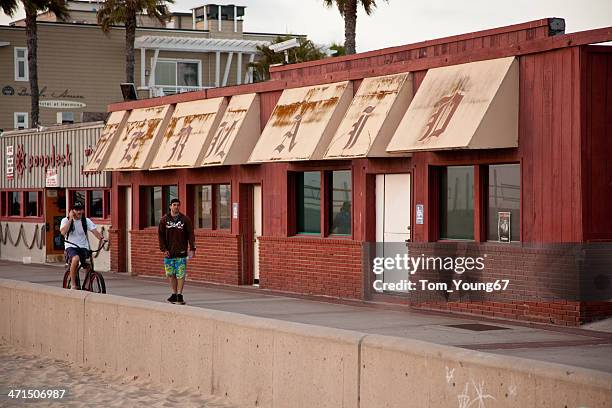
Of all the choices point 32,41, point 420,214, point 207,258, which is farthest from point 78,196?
point 32,41

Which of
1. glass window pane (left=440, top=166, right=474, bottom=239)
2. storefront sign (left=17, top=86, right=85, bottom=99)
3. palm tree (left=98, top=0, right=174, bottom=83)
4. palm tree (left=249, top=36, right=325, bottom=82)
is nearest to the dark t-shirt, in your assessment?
glass window pane (left=440, top=166, right=474, bottom=239)

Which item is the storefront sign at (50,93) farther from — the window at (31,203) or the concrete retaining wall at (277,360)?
the concrete retaining wall at (277,360)

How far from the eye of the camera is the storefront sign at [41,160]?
116 feet

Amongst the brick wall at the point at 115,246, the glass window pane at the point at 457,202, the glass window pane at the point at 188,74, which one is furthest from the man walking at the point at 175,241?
the glass window pane at the point at 188,74

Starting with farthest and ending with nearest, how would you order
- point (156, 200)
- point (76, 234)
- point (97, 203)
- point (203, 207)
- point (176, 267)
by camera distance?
point (97, 203)
point (156, 200)
point (203, 207)
point (76, 234)
point (176, 267)

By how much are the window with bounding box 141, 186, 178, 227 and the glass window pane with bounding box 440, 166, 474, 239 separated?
10545 millimetres

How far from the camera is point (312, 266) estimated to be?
24062mm

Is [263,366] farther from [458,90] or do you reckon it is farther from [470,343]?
[458,90]

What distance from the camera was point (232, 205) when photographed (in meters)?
27.0

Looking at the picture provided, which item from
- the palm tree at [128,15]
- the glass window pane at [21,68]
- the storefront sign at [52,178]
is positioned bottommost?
the storefront sign at [52,178]

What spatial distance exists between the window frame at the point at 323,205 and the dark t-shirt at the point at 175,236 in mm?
3453

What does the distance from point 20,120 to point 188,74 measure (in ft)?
30.1

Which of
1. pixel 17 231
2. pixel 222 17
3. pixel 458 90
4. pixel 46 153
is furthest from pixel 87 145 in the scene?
pixel 222 17

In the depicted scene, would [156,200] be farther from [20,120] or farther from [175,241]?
[20,120]
